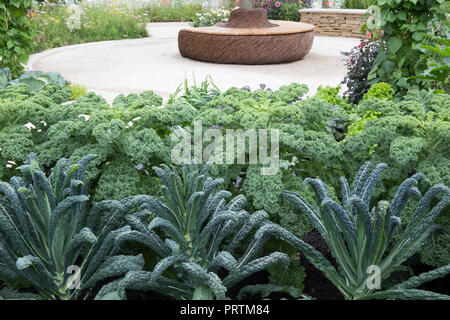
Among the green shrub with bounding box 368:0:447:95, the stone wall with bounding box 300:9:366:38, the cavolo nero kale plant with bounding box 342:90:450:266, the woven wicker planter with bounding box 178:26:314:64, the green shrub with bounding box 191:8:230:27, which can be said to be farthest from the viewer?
the stone wall with bounding box 300:9:366:38

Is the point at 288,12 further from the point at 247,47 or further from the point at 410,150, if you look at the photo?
the point at 410,150

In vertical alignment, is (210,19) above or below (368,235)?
above

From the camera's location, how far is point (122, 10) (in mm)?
15469

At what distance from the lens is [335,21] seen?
14.6 m

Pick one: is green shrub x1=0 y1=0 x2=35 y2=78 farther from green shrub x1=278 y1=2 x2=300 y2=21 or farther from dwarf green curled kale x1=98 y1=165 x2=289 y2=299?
green shrub x1=278 y1=2 x2=300 y2=21

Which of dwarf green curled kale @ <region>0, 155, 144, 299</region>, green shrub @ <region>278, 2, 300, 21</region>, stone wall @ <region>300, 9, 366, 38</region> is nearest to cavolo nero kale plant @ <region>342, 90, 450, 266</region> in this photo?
dwarf green curled kale @ <region>0, 155, 144, 299</region>

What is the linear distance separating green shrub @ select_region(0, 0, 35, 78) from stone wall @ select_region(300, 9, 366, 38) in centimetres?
1154

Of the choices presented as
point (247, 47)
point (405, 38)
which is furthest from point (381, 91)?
point (247, 47)

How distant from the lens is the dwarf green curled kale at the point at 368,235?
1.55 m

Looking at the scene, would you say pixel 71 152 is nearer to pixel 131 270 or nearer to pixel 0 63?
pixel 131 270

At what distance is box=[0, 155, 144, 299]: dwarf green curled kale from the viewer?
1.57 metres

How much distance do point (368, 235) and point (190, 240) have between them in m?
0.62
